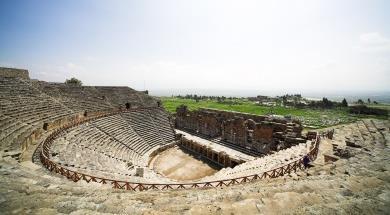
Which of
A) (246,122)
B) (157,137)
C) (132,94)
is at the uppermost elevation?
(132,94)

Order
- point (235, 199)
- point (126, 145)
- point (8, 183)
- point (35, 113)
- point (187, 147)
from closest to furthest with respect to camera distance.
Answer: point (235, 199), point (8, 183), point (35, 113), point (126, 145), point (187, 147)

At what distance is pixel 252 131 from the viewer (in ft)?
104

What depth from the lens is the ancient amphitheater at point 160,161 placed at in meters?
6.06

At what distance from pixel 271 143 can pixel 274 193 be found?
22.4 metres

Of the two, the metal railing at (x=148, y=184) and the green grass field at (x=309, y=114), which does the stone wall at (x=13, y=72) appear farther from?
the green grass field at (x=309, y=114)

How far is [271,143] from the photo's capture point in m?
28.0

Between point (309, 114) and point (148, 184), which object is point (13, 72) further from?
point (309, 114)

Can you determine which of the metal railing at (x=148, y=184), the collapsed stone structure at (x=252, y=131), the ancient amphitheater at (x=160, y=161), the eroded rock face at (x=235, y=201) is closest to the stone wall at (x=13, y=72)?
the ancient amphitheater at (x=160, y=161)

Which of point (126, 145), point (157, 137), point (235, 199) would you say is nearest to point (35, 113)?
point (126, 145)

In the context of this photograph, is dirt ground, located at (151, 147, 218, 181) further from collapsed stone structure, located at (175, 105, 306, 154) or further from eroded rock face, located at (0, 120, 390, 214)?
eroded rock face, located at (0, 120, 390, 214)

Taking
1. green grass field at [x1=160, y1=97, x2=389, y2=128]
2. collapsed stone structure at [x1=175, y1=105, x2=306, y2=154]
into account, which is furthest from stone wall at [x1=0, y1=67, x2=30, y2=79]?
green grass field at [x1=160, y1=97, x2=389, y2=128]

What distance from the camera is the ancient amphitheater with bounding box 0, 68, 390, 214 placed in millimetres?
6062

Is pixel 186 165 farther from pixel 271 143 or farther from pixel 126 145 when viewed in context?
pixel 271 143

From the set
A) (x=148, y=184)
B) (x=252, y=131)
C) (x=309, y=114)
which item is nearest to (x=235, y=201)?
(x=148, y=184)
